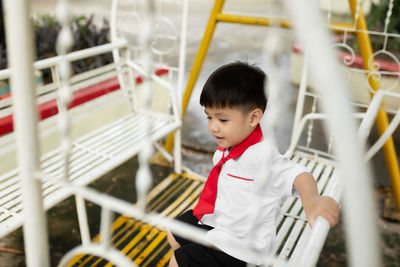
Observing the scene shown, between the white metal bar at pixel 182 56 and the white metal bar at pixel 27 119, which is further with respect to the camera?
the white metal bar at pixel 182 56

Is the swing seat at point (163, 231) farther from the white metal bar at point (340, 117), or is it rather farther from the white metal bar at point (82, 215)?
the white metal bar at point (340, 117)

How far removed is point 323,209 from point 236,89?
494 millimetres

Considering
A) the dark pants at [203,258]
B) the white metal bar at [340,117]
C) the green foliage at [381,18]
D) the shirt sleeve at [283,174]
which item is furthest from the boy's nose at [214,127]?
the green foliage at [381,18]

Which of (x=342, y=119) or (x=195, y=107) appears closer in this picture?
(x=342, y=119)

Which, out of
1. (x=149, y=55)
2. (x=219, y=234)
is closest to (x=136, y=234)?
(x=219, y=234)

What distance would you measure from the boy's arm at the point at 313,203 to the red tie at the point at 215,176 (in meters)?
0.23

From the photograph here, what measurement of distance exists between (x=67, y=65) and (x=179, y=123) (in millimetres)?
1809

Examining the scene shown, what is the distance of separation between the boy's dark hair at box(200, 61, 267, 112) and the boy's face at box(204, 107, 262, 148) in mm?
20

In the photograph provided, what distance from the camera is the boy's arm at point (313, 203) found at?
106cm

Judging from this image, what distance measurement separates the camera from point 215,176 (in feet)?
4.85

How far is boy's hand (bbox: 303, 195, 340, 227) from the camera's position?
1.05 metres

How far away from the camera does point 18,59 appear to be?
0.88 metres

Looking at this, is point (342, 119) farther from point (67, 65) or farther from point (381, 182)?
point (381, 182)

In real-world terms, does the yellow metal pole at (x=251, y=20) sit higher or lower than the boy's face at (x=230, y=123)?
higher
